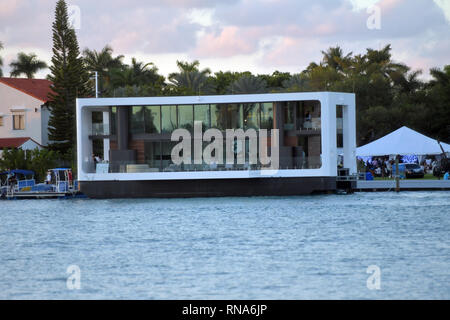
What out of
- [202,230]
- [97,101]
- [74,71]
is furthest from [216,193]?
[74,71]

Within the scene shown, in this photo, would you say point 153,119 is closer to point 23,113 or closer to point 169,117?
point 169,117

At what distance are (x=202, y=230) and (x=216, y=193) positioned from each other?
43.3 feet

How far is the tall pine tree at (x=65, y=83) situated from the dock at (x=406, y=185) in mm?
21072

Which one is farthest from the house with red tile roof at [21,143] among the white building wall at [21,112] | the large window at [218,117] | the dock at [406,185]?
the dock at [406,185]

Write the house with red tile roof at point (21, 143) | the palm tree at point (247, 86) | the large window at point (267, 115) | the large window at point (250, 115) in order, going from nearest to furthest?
the large window at point (267, 115) < the large window at point (250, 115) < the house with red tile roof at point (21, 143) < the palm tree at point (247, 86)

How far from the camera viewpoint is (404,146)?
5050 cm

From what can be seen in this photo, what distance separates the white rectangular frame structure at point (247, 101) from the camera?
43.5 metres

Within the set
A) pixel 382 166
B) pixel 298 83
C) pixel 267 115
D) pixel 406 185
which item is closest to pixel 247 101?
pixel 267 115

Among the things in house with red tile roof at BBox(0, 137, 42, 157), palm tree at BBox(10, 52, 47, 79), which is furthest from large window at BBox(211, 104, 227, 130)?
palm tree at BBox(10, 52, 47, 79)

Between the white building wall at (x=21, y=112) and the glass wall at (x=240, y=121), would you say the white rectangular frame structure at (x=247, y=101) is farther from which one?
the white building wall at (x=21, y=112)

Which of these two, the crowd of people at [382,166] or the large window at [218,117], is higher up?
Result: the large window at [218,117]

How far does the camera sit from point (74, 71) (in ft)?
199

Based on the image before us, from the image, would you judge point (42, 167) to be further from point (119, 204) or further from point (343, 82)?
point (343, 82)

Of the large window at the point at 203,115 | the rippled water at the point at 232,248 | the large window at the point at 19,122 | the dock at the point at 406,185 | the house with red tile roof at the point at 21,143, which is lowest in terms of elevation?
the rippled water at the point at 232,248
